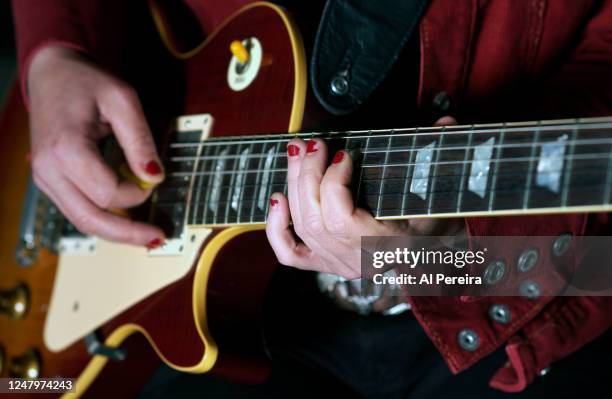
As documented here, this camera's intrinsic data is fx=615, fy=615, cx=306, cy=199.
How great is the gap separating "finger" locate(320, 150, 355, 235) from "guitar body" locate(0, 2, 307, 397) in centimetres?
14

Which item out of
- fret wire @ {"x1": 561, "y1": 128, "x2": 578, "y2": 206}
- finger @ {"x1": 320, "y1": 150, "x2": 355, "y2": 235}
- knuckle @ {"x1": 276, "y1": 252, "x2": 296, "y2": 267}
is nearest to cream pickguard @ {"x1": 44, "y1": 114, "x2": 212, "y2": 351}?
knuckle @ {"x1": 276, "y1": 252, "x2": 296, "y2": 267}

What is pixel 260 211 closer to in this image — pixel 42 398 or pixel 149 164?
pixel 149 164

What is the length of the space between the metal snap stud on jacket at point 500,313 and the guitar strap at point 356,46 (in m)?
0.30

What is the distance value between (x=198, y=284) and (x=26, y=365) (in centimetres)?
39

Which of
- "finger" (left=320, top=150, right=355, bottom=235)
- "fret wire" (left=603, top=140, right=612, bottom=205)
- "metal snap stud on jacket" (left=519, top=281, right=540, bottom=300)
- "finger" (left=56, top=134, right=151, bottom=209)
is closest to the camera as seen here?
"fret wire" (left=603, top=140, right=612, bottom=205)

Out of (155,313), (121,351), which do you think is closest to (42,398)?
(121,351)

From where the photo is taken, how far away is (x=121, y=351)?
920 mm

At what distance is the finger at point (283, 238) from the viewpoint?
Result: 689 mm

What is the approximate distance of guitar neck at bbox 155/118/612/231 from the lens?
515 millimetres

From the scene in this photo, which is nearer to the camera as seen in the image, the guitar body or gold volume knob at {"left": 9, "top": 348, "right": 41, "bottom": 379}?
the guitar body

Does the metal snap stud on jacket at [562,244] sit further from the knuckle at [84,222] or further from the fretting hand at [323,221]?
the knuckle at [84,222]

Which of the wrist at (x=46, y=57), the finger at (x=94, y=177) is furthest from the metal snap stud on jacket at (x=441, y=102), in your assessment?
the wrist at (x=46, y=57)

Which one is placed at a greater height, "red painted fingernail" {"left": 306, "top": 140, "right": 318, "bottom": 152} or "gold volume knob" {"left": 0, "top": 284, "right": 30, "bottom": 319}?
"red painted fingernail" {"left": 306, "top": 140, "right": 318, "bottom": 152}

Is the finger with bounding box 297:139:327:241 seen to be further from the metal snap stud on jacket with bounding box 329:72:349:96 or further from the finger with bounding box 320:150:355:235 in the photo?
the metal snap stud on jacket with bounding box 329:72:349:96
